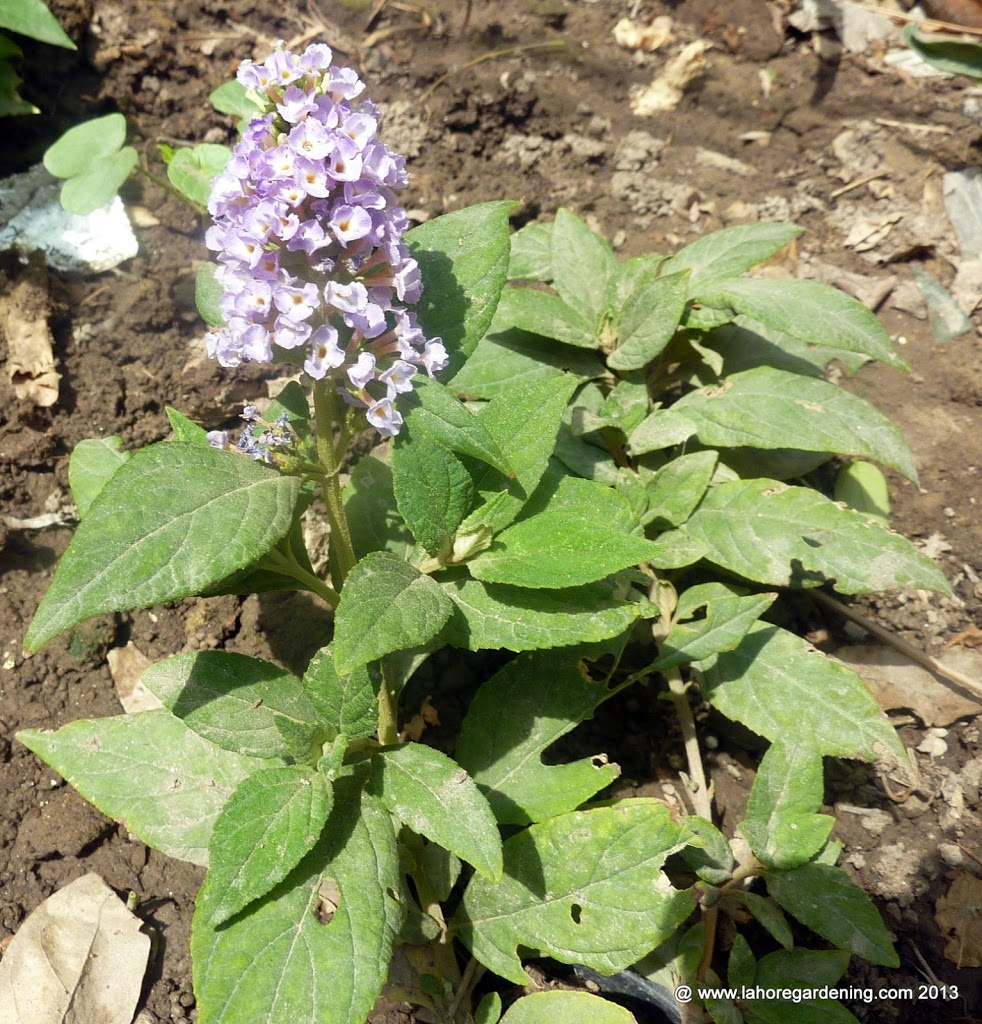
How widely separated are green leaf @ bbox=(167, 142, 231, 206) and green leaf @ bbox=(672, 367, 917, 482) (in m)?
2.14

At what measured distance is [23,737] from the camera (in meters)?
2.48

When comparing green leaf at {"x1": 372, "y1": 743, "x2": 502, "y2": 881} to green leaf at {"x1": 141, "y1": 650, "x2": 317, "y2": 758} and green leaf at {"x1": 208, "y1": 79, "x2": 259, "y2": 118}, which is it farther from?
green leaf at {"x1": 208, "y1": 79, "x2": 259, "y2": 118}

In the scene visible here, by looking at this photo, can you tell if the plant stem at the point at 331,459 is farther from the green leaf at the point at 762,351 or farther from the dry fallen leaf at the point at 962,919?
the dry fallen leaf at the point at 962,919

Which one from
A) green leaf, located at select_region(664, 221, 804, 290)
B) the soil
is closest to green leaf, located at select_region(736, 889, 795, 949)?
the soil

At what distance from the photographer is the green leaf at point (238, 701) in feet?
7.36

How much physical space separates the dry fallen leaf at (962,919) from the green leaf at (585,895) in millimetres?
950

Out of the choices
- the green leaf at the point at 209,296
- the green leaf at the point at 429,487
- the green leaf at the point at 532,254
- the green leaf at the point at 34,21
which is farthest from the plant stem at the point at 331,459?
the green leaf at the point at 34,21

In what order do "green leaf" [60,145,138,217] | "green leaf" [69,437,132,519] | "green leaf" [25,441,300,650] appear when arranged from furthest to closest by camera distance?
"green leaf" [60,145,138,217] < "green leaf" [69,437,132,519] < "green leaf" [25,441,300,650]

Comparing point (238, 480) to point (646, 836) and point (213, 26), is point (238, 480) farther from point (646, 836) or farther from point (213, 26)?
point (213, 26)

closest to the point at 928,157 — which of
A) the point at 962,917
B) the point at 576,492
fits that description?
the point at 576,492

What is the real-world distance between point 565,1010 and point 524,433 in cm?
155

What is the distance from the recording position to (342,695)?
2201mm

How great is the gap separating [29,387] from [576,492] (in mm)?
2326

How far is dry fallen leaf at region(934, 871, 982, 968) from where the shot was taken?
264 cm
